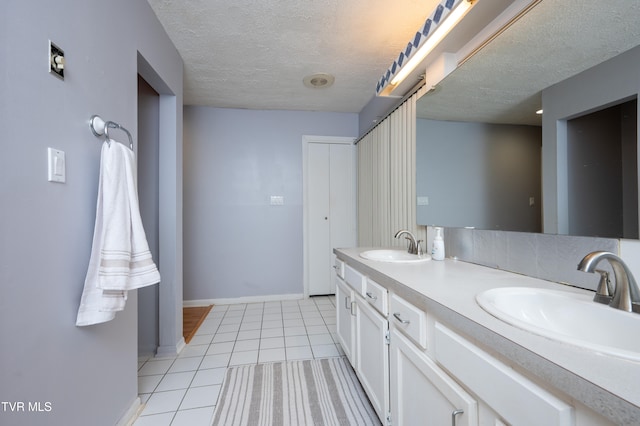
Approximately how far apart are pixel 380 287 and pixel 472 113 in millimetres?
1009

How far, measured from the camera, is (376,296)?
1268mm

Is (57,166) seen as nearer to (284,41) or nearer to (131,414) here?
(131,414)

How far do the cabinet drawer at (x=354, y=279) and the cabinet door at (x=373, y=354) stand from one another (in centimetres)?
6

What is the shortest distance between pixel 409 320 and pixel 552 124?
0.87 meters

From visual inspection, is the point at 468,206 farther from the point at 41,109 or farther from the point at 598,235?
the point at 41,109

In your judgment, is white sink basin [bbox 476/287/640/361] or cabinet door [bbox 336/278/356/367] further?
cabinet door [bbox 336/278/356/367]

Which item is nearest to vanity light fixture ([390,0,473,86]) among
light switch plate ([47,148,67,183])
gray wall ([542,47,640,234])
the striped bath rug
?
gray wall ([542,47,640,234])

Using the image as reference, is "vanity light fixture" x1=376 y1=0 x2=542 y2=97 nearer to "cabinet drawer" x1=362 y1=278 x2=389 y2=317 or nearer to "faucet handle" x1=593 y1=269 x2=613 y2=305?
"faucet handle" x1=593 y1=269 x2=613 y2=305

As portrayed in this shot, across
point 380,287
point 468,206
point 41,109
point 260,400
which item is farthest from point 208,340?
point 468,206

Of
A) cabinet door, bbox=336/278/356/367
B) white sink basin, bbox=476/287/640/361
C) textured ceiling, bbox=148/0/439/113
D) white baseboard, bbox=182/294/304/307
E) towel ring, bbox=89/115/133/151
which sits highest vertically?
textured ceiling, bbox=148/0/439/113

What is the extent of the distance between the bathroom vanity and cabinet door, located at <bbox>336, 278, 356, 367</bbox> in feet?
0.33

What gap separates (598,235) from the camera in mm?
841

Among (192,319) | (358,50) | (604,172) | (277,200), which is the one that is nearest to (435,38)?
(358,50)

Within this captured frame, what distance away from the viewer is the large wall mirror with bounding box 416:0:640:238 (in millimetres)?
773
